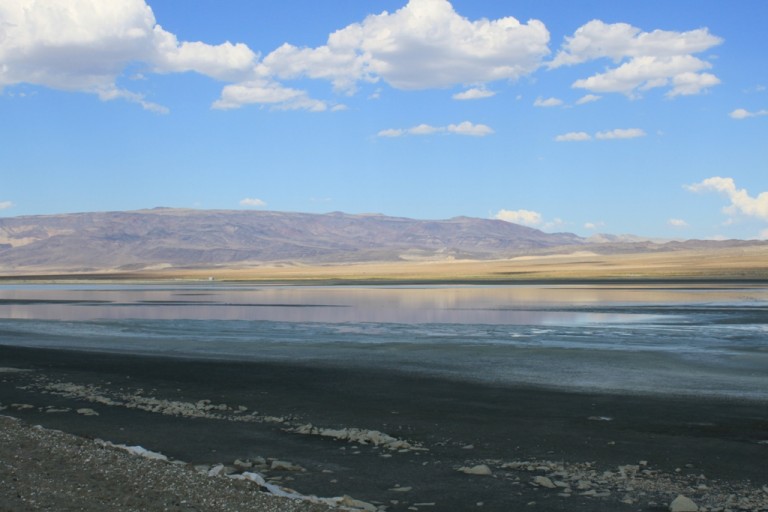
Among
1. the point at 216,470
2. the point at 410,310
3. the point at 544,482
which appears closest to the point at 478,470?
the point at 544,482

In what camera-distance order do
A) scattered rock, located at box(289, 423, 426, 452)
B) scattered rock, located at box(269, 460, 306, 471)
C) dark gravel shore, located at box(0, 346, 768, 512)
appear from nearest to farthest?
dark gravel shore, located at box(0, 346, 768, 512)
scattered rock, located at box(269, 460, 306, 471)
scattered rock, located at box(289, 423, 426, 452)

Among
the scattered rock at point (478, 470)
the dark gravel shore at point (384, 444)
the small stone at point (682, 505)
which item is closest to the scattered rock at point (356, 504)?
the dark gravel shore at point (384, 444)

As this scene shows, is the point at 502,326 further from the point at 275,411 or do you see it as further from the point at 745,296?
the point at 745,296

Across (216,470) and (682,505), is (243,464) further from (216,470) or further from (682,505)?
(682,505)

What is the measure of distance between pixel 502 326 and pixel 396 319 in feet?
20.0

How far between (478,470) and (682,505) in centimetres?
244

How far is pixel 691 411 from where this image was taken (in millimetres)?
13539

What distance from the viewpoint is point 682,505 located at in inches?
326

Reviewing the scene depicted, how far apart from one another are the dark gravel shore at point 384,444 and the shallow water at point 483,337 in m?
2.78

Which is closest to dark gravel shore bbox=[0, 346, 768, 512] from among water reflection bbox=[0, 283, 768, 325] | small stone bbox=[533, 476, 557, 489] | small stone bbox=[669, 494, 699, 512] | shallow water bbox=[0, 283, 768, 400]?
small stone bbox=[533, 476, 557, 489]

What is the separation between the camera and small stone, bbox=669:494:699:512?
821 cm

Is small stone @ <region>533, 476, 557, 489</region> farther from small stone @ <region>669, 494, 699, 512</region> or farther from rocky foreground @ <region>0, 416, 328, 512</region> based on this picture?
rocky foreground @ <region>0, 416, 328, 512</region>

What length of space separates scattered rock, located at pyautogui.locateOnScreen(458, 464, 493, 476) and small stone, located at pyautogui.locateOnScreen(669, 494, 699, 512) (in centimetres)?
220

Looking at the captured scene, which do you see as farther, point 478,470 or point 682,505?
point 478,470
